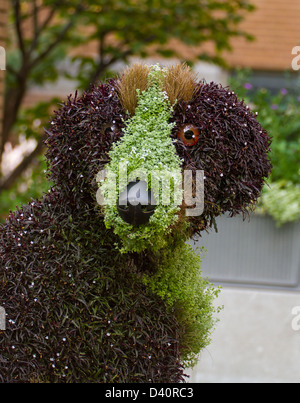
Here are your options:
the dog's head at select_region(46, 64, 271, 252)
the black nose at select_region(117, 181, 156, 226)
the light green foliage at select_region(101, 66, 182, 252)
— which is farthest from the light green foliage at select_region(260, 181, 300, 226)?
the black nose at select_region(117, 181, 156, 226)

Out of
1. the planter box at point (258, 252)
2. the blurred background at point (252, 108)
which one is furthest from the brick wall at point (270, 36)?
the planter box at point (258, 252)

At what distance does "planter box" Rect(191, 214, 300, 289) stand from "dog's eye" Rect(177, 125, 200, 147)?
1525 millimetres

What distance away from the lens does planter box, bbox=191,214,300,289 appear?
2689 mm

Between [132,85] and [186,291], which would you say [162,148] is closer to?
[132,85]

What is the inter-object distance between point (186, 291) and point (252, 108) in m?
2.30

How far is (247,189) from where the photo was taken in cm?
126

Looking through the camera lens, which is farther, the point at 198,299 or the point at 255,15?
the point at 255,15

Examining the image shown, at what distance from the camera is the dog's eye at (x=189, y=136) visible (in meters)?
1.21

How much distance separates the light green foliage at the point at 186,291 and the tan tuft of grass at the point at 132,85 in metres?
0.39

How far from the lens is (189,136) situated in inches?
47.6

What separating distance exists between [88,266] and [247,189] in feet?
1.50

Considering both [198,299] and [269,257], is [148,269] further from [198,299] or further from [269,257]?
[269,257]
